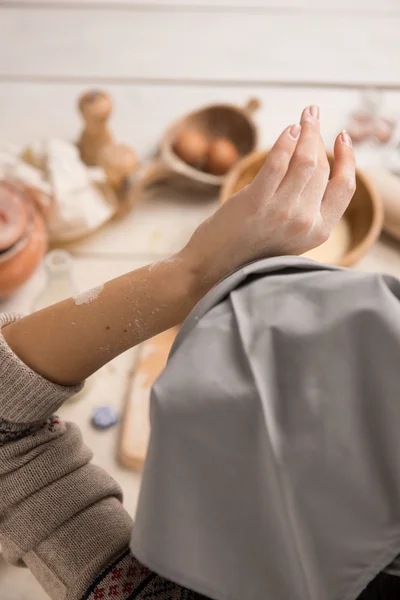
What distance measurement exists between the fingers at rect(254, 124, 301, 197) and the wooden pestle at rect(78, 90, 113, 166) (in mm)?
468

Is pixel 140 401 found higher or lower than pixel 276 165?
lower

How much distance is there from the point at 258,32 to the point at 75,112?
1.27ft

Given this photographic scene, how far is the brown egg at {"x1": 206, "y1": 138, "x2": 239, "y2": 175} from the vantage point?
0.91m

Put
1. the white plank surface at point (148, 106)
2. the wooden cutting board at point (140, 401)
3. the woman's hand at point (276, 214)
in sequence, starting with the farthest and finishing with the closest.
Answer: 1. the white plank surface at point (148, 106)
2. the wooden cutting board at point (140, 401)
3. the woman's hand at point (276, 214)

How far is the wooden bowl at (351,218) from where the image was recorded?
0.77 m

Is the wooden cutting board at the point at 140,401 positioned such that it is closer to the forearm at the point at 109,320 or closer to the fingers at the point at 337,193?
the forearm at the point at 109,320

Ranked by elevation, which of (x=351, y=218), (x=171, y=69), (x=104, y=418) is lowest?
(x=104, y=418)

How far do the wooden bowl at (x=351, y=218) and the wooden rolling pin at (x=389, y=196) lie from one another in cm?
5

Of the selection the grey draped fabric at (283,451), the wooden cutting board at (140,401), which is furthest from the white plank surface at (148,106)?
the grey draped fabric at (283,451)

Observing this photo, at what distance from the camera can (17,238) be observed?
76 centimetres

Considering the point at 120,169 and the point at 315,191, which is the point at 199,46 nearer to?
the point at 120,169

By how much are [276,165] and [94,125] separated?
1.63 feet

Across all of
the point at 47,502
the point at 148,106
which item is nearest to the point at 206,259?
the point at 47,502

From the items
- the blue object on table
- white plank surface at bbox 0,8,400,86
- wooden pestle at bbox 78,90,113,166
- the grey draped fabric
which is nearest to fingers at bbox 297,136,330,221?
the grey draped fabric
